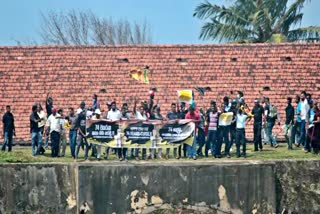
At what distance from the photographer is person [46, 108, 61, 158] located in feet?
82.3

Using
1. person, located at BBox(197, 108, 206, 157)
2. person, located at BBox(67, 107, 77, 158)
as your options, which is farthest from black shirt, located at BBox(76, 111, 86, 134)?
person, located at BBox(197, 108, 206, 157)

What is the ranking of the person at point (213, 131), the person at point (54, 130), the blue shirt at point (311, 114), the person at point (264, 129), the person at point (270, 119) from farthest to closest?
the person at point (264, 129)
the person at point (270, 119)
the blue shirt at point (311, 114)
the person at point (54, 130)
the person at point (213, 131)

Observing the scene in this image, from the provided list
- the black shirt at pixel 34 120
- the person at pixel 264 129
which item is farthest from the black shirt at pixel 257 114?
the black shirt at pixel 34 120

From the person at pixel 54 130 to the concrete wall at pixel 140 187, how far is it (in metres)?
3.48

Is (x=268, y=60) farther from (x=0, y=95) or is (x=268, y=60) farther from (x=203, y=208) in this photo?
(x=203, y=208)

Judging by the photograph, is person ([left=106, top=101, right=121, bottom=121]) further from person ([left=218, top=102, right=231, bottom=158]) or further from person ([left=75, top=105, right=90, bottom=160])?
person ([left=218, top=102, right=231, bottom=158])

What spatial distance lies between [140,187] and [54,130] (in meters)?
4.98

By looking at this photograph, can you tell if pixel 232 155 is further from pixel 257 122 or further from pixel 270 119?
pixel 270 119

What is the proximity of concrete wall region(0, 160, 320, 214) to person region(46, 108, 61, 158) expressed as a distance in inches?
A: 137

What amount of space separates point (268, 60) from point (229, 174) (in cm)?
1201

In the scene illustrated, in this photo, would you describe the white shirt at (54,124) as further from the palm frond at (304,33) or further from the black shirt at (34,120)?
the palm frond at (304,33)

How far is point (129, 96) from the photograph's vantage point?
31781 millimetres

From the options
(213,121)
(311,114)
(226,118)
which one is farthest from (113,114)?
(311,114)

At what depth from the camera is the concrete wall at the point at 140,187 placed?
21.3 meters
